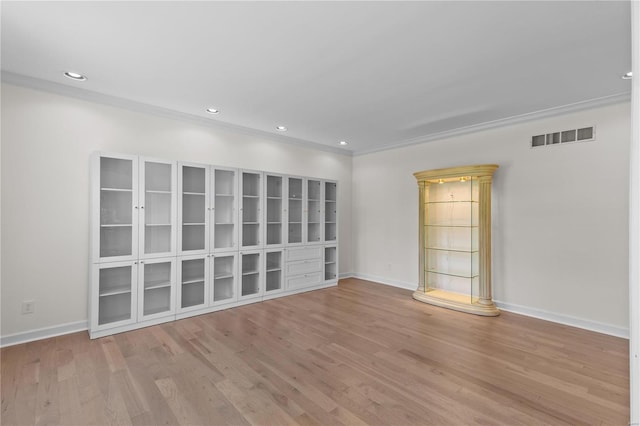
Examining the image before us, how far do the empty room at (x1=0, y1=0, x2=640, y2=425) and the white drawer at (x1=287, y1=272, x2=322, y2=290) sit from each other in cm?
7

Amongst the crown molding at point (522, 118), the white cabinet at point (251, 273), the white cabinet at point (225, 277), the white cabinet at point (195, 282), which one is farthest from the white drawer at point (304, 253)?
the crown molding at point (522, 118)

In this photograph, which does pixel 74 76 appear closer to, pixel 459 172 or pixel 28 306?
pixel 28 306

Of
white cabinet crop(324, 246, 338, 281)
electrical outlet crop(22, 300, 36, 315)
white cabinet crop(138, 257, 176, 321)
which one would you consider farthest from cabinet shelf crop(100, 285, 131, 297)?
white cabinet crop(324, 246, 338, 281)

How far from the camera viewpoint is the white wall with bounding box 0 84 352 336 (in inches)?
119

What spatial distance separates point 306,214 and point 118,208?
2750 mm

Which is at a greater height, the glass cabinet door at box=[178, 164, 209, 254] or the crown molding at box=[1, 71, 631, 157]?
the crown molding at box=[1, 71, 631, 157]

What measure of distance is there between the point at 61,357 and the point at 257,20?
3.39 metres

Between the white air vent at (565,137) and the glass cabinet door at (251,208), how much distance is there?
3.85 meters

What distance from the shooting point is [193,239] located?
4.03m

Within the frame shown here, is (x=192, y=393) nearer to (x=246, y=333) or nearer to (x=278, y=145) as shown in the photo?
(x=246, y=333)

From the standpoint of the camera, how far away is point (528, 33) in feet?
7.48

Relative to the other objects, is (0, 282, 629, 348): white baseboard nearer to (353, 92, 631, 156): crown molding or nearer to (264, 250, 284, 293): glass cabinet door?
(264, 250, 284, 293): glass cabinet door

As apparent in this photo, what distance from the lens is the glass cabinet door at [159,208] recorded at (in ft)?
12.1

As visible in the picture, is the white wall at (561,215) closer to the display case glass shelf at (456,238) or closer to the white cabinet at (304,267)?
the display case glass shelf at (456,238)
